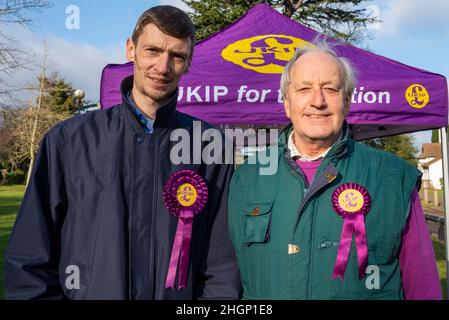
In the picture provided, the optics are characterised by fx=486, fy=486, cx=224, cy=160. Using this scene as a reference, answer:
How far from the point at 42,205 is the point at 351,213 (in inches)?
42.3

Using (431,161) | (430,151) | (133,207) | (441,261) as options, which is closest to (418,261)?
(133,207)

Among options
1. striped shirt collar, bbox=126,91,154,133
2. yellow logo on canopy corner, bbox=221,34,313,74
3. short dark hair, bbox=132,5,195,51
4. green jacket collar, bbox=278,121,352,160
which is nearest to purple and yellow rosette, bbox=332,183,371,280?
green jacket collar, bbox=278,121,352,160

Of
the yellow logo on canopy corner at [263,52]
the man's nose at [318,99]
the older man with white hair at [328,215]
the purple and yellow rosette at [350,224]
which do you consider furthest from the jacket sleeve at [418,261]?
the yellow logo on canopy corner at [263,52]

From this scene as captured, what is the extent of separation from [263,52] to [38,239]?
129 inches

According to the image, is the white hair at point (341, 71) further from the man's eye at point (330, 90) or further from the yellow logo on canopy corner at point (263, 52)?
the yellow logo on canopy corner at point (263, 52)

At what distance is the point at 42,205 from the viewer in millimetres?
1694

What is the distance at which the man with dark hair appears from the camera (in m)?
1.67

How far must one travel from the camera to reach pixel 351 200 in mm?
1696

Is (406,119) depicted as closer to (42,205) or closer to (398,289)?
(398,289)

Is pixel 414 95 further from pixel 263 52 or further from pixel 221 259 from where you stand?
pixel 221 259

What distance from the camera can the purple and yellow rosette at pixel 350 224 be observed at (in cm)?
170

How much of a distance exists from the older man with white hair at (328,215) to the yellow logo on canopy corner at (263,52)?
8.16 ft

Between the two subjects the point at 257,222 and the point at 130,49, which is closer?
the point at 257,222
